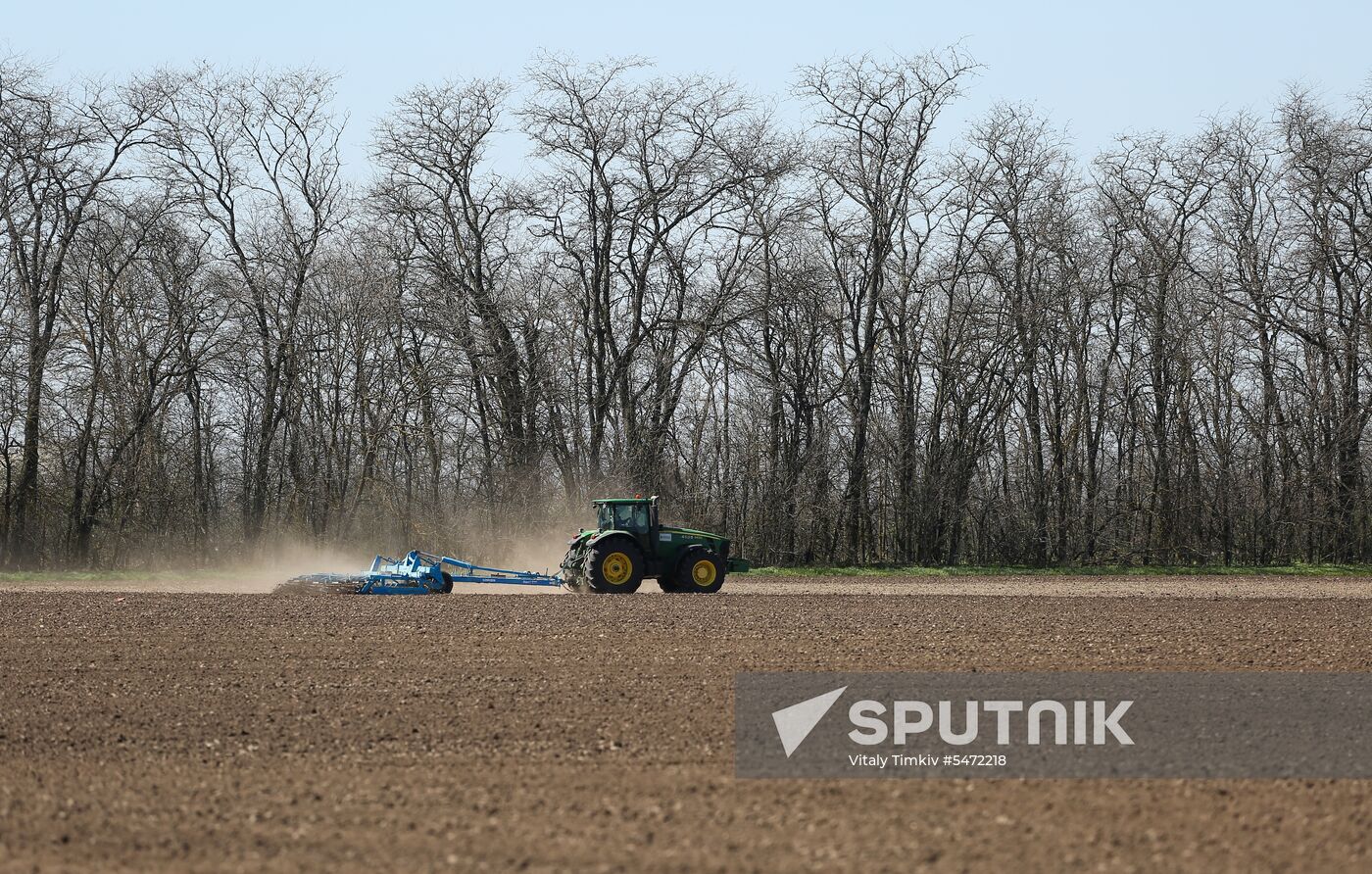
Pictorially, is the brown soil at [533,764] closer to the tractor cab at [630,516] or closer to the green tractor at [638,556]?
the green tractor at [638,556]

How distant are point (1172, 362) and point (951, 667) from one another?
27320mm

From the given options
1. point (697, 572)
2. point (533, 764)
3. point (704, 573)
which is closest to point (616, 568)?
point (697, 572)

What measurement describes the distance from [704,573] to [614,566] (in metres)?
1.62

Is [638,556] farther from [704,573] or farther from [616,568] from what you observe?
[704,573]

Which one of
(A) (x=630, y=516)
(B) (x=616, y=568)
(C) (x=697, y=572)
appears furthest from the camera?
(C) (x=697, y=572)

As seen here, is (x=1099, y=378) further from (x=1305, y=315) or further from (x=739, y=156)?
(x=739, y=156)

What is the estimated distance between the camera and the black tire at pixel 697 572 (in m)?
23.6

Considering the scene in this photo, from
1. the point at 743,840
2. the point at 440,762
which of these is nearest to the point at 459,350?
the point at 440,762

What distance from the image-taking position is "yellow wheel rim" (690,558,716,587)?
2366 centimetres

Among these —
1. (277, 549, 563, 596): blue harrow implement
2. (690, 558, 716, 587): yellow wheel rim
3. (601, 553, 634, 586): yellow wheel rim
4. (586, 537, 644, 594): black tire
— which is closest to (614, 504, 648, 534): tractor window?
(586, 537, 644, 594): black tire

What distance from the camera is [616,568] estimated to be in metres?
23.0

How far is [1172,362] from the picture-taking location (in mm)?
37500

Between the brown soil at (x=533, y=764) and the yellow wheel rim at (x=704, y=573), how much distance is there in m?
6.22

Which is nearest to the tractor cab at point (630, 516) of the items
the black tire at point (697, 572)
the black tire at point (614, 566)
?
the black tire at point (614, 566)
